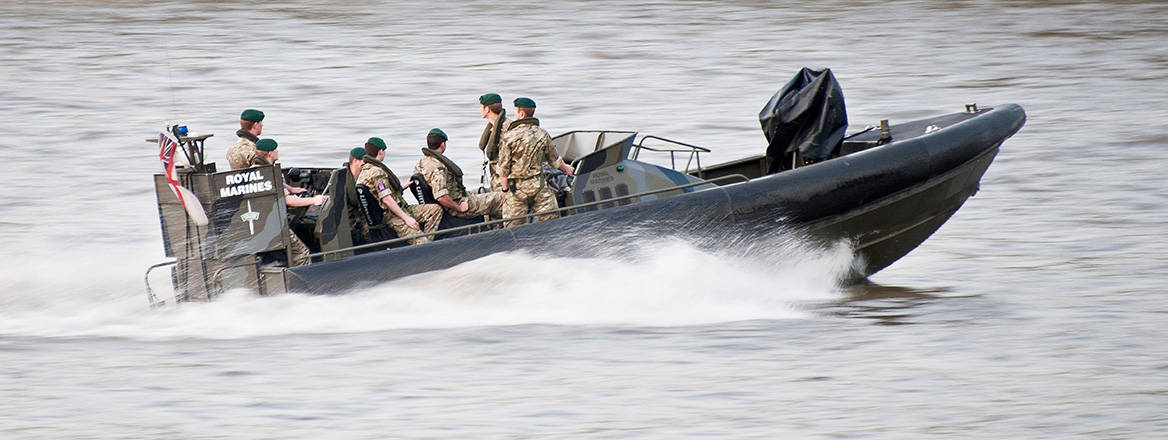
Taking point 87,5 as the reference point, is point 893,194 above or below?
below

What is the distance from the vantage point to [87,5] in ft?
78.7

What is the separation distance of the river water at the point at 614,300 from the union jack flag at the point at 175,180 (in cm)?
56

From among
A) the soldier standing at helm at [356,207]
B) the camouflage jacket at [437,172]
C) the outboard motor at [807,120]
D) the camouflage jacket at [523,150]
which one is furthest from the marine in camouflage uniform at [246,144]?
the outboard motor at [807,120]

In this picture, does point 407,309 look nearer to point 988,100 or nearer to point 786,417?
point 786,417

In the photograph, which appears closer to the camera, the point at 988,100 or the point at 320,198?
the point at 320,198

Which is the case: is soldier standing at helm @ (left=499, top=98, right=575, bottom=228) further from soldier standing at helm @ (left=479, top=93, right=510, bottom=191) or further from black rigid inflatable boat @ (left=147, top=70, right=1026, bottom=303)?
black rigid inflatable boat @ (left=147, top=70, right=1026, bottom=303)

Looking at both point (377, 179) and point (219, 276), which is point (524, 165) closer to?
point (377, 179)

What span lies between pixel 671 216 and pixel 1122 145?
24.3 feet

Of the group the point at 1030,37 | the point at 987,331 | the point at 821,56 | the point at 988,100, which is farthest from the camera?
the point at 1030,37

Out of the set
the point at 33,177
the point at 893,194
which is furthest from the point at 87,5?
the point at 893,194

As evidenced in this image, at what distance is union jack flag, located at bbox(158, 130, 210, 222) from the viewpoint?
795 cm

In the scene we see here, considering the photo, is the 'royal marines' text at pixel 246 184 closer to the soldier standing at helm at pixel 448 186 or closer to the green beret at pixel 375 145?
the green beret at pixel 375 145

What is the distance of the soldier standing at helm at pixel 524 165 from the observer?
28.8 ft

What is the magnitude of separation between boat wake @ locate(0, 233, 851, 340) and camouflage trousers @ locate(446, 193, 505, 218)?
1.86ft
